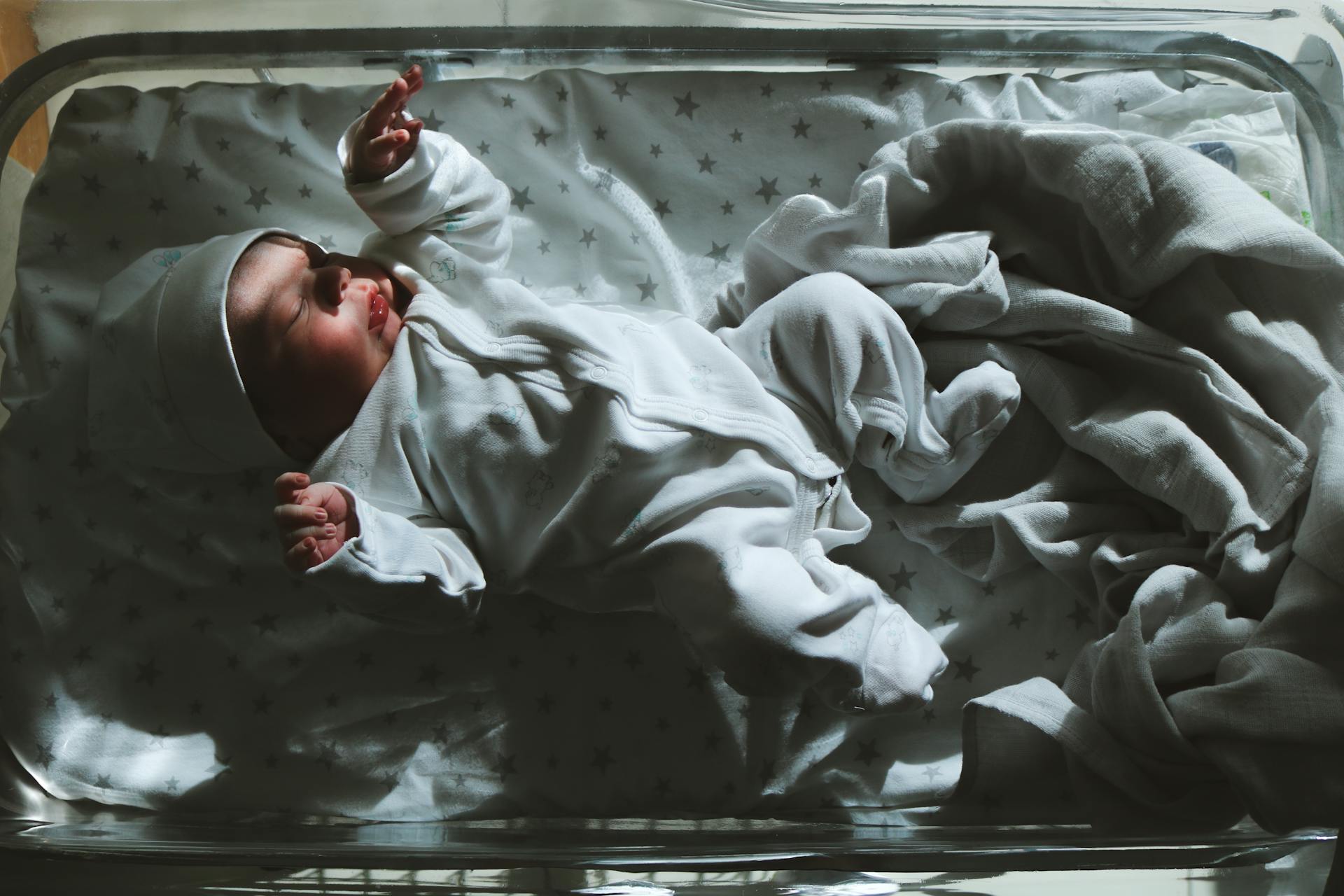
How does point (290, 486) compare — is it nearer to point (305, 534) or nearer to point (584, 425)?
point (305, 534)

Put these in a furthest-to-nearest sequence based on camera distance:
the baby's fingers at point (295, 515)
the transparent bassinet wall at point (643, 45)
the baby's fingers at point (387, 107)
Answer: the transparent bassinet wall at point (643, 45)
the baby's fingers at point (387, 107)
the baby's fingers at point (295, 515)

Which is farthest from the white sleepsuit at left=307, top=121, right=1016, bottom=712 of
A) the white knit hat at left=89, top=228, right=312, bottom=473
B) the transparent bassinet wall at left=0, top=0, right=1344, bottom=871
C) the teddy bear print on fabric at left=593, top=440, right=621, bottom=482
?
the transparent bassinet wall at left=0, top=0, right=1344, bottom=871

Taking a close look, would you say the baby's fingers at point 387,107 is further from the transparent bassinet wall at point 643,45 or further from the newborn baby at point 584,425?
the transparent bassinet wall at point 643,45

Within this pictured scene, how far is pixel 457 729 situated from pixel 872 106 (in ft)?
2.70

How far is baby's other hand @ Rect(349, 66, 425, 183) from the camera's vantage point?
95cm

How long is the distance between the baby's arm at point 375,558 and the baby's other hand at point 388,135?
319 mm

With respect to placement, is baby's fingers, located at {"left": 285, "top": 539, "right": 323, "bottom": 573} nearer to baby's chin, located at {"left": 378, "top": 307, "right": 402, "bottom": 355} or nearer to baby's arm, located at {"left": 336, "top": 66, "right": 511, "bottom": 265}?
baby's chin, located at {"left": 378, "top": 307, "right": 402, "bottom": 355}

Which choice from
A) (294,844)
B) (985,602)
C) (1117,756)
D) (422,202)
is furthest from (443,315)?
(1117,756)

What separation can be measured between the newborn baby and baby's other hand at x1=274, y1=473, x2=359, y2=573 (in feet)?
0.18

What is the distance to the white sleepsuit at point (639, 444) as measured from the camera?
0.95 m

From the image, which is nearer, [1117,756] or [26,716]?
[1117,756]

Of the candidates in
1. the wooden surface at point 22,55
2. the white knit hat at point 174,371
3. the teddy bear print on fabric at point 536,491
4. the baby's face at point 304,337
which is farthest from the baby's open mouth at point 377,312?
the wooden surface at point 22,55

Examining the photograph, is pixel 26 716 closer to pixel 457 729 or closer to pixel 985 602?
pixel 457 729

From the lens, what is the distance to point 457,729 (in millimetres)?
1047
